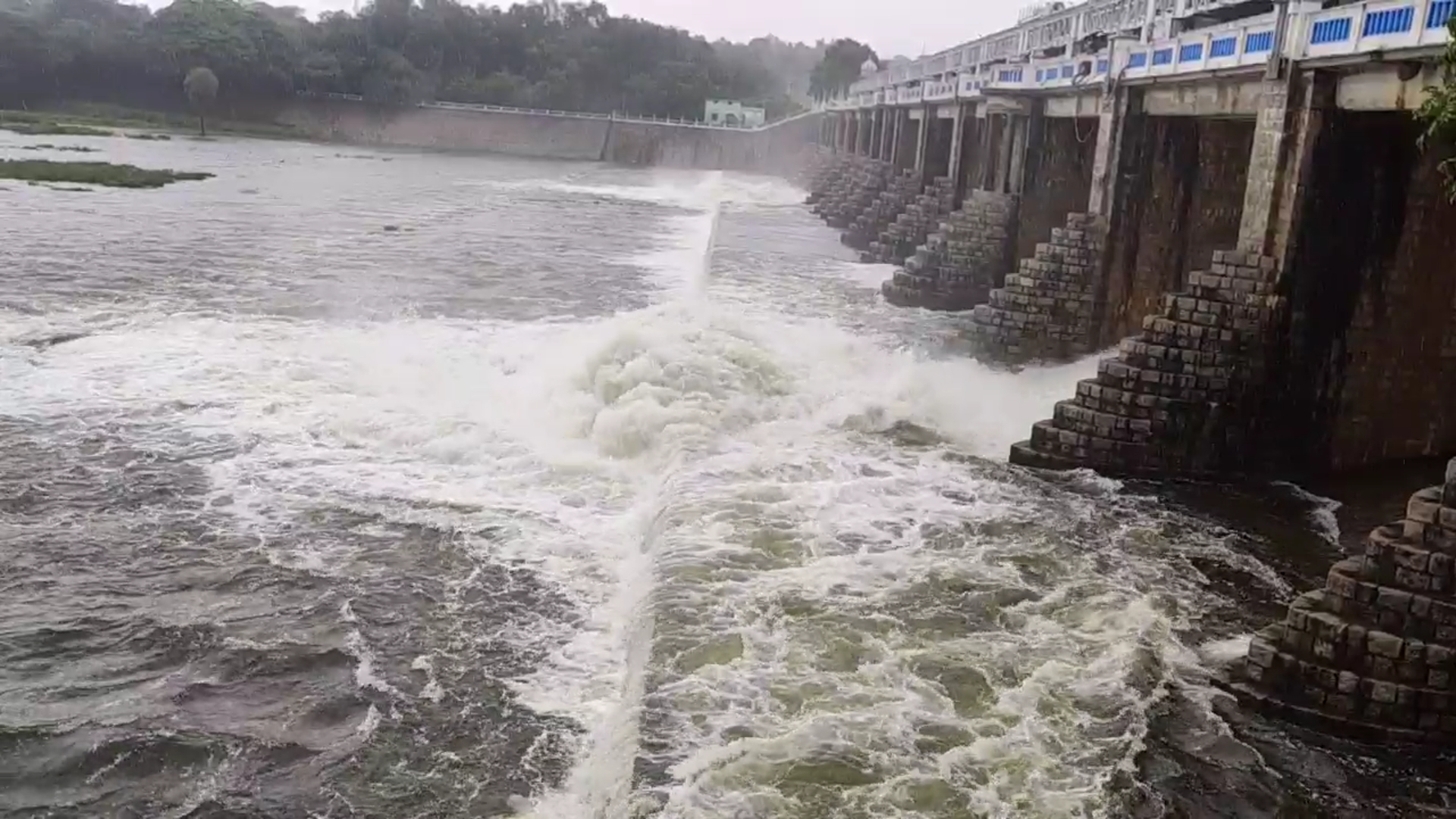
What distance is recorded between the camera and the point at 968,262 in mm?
26734

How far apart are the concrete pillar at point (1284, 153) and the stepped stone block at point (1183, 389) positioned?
305 mm

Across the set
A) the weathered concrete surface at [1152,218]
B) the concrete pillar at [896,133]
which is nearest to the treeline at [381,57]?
the concrete pillar at [896,133]

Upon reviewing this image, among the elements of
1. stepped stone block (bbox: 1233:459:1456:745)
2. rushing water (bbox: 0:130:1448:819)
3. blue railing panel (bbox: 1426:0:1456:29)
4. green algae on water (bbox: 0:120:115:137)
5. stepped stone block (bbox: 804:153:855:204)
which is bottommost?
rushing water (bbox: 0:130:1448:819)

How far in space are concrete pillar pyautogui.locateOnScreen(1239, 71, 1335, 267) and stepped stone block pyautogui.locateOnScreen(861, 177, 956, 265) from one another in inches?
682

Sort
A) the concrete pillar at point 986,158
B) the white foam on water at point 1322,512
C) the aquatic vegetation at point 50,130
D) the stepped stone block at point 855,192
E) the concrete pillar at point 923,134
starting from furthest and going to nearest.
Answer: the aquatic vegetation at point 50,130 < the stepped stone block at point 855,192 < the concrete pillar at point 923,134 < the concrete pillar at point 986,158 < the white foam on water at point 1322,512

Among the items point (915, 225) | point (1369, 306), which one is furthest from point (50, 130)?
point (1369, 306)

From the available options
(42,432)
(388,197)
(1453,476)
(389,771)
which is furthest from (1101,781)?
(388,197)

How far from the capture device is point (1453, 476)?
28.0 ft

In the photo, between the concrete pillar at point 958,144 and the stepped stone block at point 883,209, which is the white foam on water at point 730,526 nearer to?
the concrete pillar at point 958,144

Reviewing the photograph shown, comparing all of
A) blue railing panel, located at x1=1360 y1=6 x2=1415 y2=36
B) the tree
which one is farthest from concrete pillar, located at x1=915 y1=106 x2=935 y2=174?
the tree

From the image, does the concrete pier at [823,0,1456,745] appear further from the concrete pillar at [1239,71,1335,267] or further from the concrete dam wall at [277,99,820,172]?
the concrete dam wall at [277,99,820,172]

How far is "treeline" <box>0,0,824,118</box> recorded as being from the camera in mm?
84438

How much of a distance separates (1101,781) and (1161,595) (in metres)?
3.59

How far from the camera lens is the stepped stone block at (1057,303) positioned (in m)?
20.8
